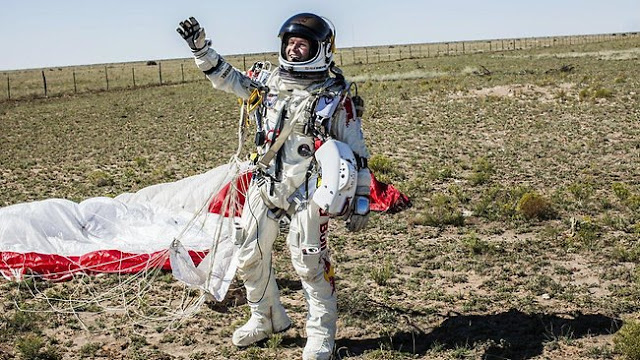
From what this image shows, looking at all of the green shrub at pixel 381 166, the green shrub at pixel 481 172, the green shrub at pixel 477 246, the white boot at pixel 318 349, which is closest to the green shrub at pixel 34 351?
the white boot at pixel 318 349

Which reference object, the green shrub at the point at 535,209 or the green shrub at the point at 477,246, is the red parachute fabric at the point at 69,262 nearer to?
the green shrub at the point at 477,246

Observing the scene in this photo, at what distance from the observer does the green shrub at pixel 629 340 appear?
5031 mm

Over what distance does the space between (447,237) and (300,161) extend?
167 inches

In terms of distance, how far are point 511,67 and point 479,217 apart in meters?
31.6

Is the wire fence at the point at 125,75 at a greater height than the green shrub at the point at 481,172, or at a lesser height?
greater

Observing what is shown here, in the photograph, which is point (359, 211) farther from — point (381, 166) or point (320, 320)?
point (381, 166)

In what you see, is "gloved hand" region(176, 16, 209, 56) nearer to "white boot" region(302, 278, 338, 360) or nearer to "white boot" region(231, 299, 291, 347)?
"white boot" region(302, 278, 338, 360)

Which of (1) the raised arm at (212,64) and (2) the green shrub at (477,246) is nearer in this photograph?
(1) the raised arm at (212,64)

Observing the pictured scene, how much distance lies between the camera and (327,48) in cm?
518

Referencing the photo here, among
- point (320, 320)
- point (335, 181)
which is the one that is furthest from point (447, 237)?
point (335, 181)

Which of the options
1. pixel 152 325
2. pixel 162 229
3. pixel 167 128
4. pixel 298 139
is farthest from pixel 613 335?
pixel 167 128

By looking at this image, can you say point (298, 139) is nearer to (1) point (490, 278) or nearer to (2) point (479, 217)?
(1) point (490, 278)

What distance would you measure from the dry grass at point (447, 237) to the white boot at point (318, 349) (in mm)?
300

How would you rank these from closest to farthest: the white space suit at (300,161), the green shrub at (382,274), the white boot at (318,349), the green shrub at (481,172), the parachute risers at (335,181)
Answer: the parachute risers at (335,181)
the white space suit at (300,161)
the white boot at (318,349)
the green shrub at (382,274)
the green shrub at (481,172)
